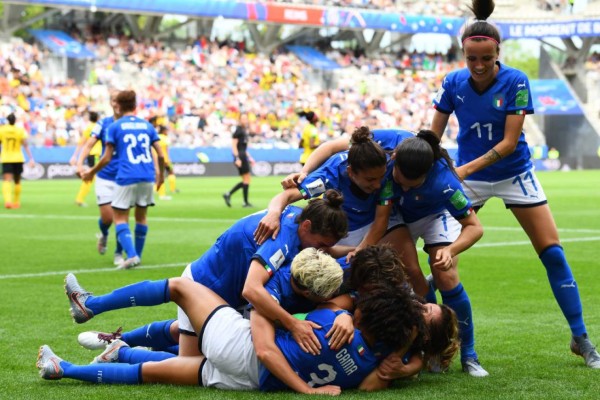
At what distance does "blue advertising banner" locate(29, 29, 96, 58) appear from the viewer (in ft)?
147

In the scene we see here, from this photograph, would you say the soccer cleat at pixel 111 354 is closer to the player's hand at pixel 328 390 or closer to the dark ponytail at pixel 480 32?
the player's hand at pixel 328 390

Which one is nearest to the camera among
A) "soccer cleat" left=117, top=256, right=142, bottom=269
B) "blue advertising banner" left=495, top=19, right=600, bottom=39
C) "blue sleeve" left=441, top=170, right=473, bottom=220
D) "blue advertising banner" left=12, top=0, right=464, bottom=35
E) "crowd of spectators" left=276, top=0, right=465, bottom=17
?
"blue sleeve" left=441, top=170, right=473, bottom=220

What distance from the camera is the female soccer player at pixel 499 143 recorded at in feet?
21.8

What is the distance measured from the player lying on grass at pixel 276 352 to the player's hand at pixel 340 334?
0.15 feet

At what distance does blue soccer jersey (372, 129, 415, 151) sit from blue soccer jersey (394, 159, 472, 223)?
35cm

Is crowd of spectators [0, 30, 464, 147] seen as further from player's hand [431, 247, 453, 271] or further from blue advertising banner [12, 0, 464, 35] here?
player's hand [431, 247, 453, 271]

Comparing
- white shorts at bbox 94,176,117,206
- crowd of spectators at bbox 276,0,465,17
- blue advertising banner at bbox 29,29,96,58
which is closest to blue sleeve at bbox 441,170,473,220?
→ white shorts at bbox 94,176,117,206

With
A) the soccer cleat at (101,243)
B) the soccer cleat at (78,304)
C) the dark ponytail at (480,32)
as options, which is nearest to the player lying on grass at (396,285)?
the soccer cleat at (78,304)

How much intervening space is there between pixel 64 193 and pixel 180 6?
71.5 ft

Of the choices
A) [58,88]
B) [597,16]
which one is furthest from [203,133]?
[597,16]

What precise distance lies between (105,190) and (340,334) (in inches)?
336

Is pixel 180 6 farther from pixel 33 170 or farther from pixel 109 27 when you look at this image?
pixel 33 170

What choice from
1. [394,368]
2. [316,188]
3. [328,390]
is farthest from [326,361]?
[316,188]

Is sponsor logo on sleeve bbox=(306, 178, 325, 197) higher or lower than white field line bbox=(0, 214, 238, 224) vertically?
higher
